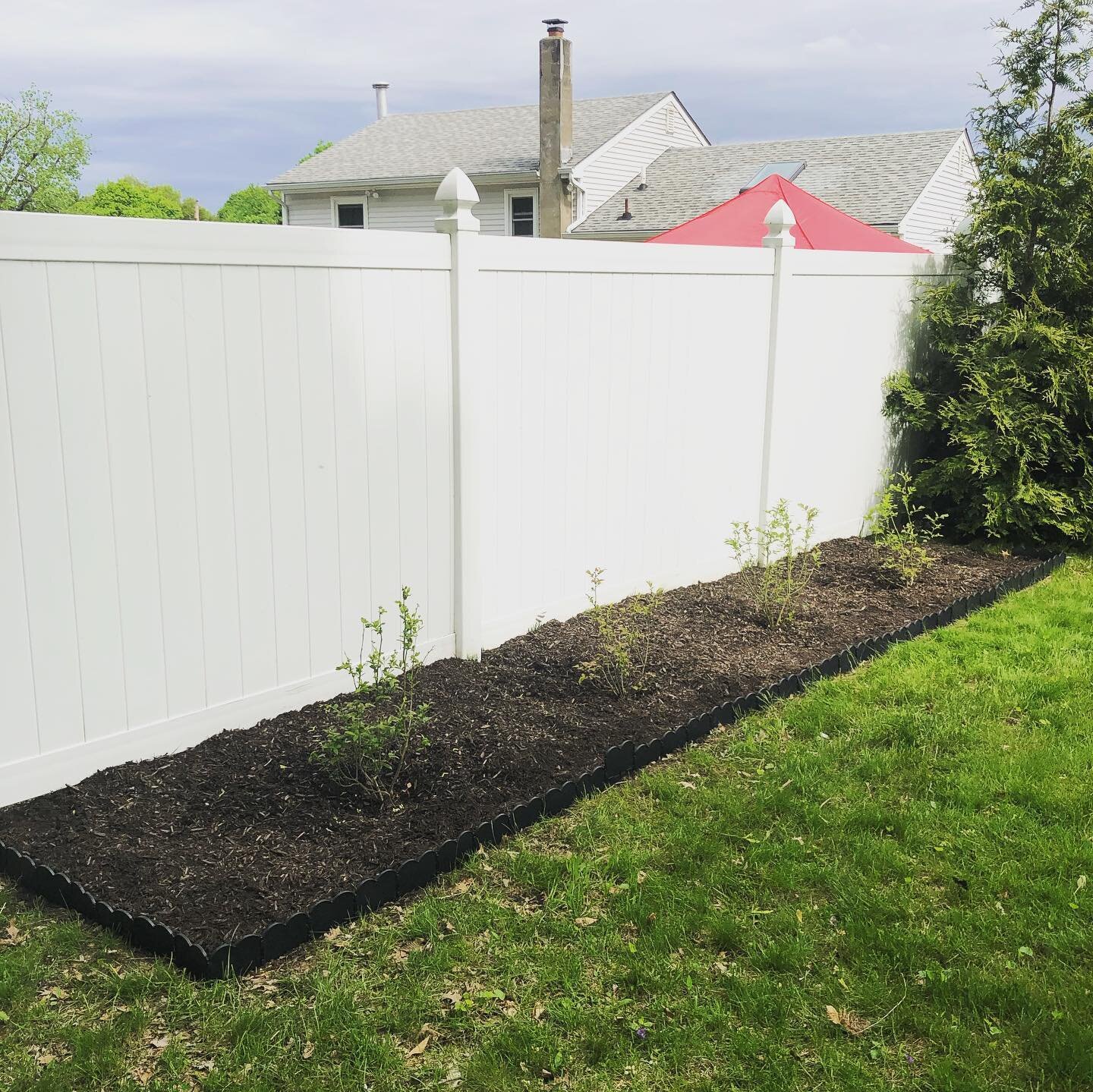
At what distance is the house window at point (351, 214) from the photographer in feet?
104

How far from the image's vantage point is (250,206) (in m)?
48.9

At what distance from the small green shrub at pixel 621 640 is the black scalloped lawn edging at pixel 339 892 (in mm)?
451

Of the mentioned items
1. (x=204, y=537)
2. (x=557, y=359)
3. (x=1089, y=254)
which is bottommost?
(x=204, y=537)

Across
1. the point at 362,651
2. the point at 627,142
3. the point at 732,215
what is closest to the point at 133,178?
the point at 627,142

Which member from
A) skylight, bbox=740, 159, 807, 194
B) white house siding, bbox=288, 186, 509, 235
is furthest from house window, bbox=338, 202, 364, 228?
skylight, bbox=740, 159, 807, 194

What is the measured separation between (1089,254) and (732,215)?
2.53 meters

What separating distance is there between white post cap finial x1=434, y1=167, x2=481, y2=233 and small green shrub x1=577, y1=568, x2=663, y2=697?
1.82 metres

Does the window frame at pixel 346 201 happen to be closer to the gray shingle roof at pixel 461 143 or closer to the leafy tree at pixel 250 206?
the gray shingle roof at pixel 461 143

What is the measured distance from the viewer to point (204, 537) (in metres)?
4.06

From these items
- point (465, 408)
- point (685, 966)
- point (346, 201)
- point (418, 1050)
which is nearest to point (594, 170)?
point (346, 201)

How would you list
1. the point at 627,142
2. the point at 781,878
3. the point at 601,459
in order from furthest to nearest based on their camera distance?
the point at 627,142
the point at 601,459
the point at 781,878

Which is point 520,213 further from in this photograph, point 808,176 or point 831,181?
point 831,181

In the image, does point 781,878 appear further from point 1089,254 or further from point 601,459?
Answer: point 1089,254

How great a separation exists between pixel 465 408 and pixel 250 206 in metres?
48.2
